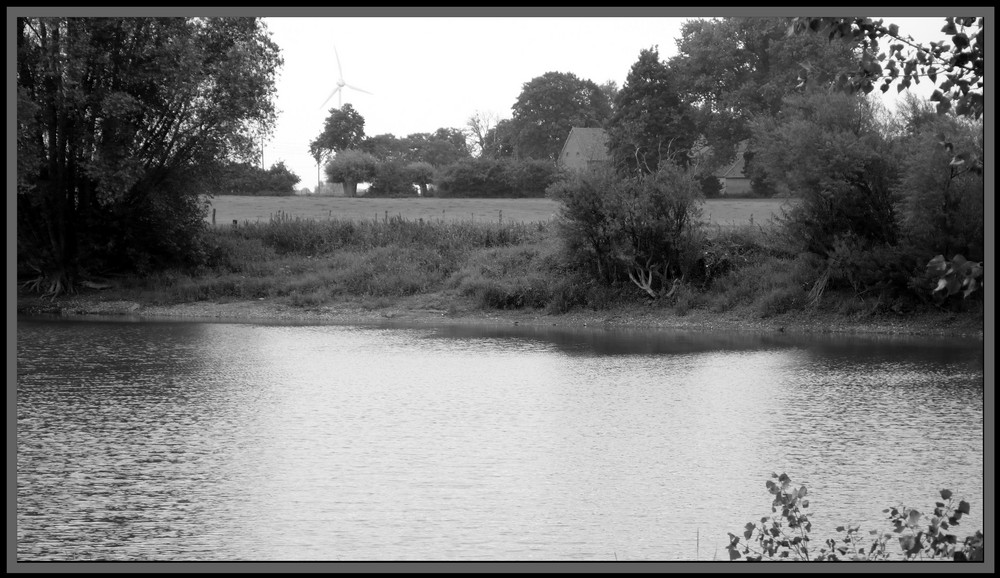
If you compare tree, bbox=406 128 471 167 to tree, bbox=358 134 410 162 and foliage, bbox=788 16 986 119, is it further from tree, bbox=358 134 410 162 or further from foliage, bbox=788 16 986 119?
foliage, bbox=788 16 986 119

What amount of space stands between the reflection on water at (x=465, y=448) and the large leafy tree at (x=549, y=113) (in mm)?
63538

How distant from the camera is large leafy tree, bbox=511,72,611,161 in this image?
89438 mm

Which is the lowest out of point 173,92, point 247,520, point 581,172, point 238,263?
Answer: point 247,520

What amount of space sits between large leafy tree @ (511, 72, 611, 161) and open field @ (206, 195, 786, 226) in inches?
950

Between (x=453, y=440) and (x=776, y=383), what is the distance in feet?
30.9

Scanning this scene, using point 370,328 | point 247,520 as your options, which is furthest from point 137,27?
point 247,520

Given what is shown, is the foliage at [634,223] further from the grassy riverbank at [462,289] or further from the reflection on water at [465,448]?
the reflection on water at [465,448]

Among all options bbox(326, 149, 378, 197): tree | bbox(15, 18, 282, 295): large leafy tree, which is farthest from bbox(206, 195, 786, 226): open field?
bbox(15, 18, 282, 295): large leafy tree

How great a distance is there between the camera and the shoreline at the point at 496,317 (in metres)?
33.4

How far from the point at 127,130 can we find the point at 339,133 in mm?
58871

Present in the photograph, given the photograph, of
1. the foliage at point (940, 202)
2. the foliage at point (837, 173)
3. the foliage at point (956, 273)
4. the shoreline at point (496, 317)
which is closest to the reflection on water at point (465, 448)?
the shoreline at point (496, 317)

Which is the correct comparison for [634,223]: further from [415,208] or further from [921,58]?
[921,58]

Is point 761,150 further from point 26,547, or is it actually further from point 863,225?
point 26,547

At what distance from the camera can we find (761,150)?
122 feet
